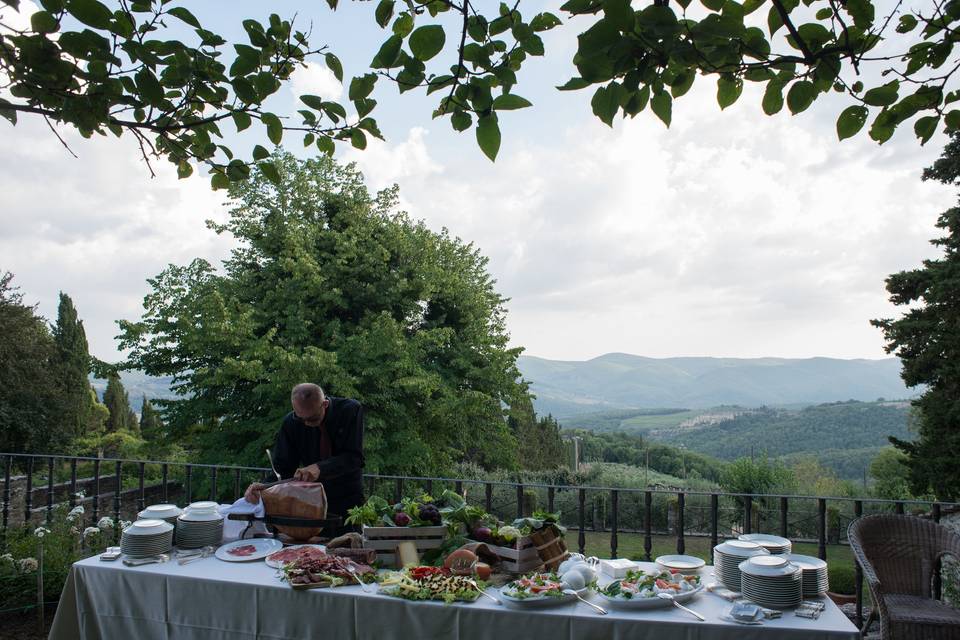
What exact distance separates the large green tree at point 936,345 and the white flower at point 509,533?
1288 centimetres

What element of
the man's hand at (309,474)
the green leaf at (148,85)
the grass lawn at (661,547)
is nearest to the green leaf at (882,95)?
the green leaf at (148,85)

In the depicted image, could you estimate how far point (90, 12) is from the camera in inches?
75.0

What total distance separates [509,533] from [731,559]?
0.98 meters

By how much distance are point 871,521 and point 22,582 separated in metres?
6.36

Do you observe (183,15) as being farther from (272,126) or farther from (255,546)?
(255,546)

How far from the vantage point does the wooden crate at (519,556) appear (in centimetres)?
298

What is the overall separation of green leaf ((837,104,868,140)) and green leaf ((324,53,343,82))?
5.42 ft

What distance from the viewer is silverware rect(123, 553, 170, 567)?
10.5 feet

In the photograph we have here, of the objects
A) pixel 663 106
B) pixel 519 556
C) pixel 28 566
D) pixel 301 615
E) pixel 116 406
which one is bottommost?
pixel 116 406

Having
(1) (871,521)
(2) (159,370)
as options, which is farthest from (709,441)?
(1) (871,521)

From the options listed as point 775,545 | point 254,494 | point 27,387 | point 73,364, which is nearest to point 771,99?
point 775,545

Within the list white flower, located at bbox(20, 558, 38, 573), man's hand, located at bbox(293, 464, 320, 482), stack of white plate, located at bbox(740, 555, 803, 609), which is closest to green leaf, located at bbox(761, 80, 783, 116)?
stack of white plate, located at bbox(740, 555, 803, 609)

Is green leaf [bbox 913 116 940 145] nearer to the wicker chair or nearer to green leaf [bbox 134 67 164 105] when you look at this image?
green leaf [bbox 134 67 164 105]

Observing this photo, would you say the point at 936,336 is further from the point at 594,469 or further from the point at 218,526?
the point at 594,469
